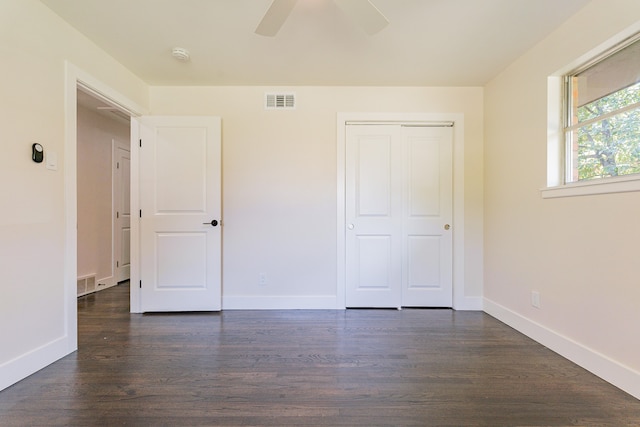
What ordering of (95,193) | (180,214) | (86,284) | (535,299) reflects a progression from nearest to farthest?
(535,299), (180,214), (86,284), (95,193)

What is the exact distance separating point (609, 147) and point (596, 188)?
333 mm

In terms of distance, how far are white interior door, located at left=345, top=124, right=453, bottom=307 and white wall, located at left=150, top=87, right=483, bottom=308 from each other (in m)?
0.21

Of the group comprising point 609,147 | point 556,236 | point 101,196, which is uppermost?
point 609,147

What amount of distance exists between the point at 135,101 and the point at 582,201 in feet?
12.6

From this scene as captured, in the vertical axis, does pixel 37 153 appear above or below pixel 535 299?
above

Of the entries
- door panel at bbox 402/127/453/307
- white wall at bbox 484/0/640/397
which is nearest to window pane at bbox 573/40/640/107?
white wall at bbox 484/0/640/397

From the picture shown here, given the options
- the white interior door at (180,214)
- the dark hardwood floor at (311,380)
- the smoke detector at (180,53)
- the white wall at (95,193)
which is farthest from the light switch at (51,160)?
the white wall at (95,193)

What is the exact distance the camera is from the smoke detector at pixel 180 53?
2266 millimetres

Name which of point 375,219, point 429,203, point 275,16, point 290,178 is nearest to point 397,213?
point 375,219

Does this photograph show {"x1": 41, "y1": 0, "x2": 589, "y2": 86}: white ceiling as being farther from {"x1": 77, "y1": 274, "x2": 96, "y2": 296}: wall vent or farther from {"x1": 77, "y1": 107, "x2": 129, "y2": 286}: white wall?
{"x1": 77, "y1": 274, "x2": 96, "y2": 296}: wall vent

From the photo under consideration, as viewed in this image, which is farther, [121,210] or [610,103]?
[121,210]

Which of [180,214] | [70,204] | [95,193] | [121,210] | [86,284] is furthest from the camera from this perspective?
[121,210]

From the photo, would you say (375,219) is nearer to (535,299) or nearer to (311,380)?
(535,299)

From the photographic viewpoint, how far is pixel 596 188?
175cm
